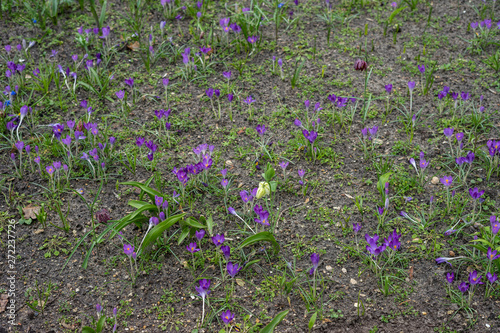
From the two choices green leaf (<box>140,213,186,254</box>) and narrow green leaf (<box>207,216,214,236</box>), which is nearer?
green leaf (<box>140,213,186,254</box>)

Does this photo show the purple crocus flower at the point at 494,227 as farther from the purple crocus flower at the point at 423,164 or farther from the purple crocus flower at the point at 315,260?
the purple crocus flower at the point at 315,260

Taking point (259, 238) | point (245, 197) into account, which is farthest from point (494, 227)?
point (245, 197)

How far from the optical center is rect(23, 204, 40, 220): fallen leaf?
2.93 m

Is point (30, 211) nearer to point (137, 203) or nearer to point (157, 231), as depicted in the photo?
point (137, 203)

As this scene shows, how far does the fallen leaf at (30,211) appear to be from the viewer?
9.61 feet

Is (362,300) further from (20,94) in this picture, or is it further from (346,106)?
(20,94)

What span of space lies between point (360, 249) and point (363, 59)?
2009mm

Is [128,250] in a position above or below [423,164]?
below

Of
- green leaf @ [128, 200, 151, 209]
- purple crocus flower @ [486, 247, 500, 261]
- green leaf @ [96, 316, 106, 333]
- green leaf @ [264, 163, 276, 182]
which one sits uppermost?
green leaf @ [264, 163, 276, 182]

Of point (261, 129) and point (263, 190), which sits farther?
point (261, 129)

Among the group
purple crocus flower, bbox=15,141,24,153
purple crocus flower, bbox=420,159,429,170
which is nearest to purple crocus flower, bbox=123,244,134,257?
purple crocus flower, bbox=15,141,24,153

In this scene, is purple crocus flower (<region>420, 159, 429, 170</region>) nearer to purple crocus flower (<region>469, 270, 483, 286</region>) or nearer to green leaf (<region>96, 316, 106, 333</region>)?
purple crocus flower (<region>469, 270, 483, 286</region>)

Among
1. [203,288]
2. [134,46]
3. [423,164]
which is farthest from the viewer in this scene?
[134,46]

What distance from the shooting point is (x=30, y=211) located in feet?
9.68
